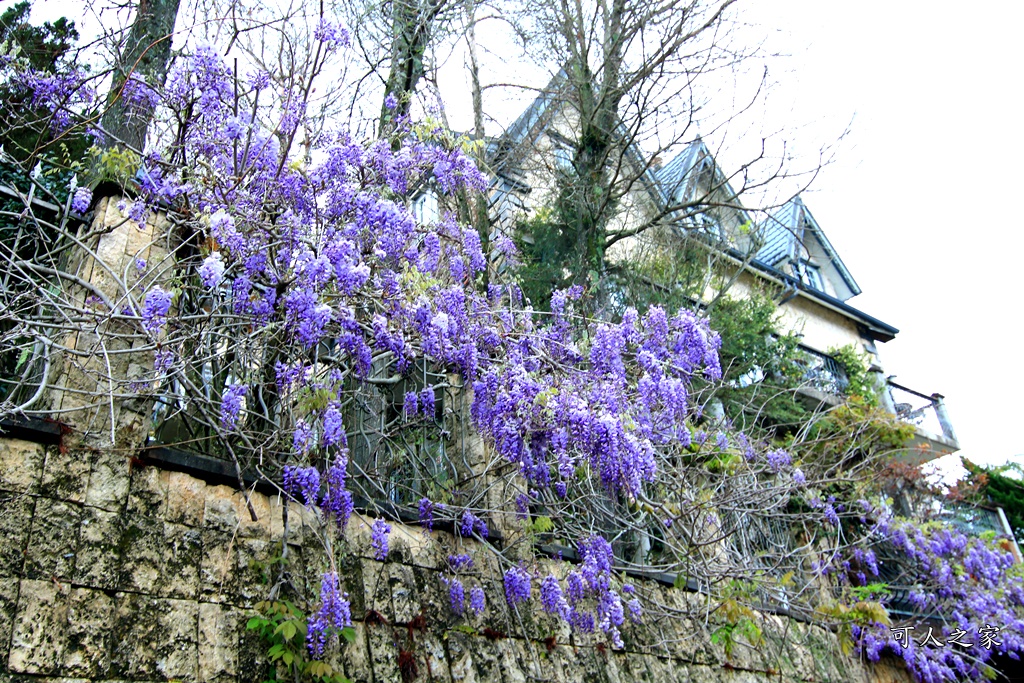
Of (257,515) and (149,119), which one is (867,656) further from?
(149,119)

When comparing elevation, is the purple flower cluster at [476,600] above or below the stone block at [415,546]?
below

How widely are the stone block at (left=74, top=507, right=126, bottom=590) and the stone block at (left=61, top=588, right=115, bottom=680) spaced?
54 millimetres

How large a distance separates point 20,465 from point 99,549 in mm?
486

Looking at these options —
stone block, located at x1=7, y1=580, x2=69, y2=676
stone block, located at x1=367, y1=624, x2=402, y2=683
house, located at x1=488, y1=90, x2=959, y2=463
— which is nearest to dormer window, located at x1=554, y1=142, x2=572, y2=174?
house, located at x1=488, y1=90, x2=959, y2=463

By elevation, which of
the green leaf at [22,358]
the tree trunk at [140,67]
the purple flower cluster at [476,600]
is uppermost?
the tree trunk at [140,67]

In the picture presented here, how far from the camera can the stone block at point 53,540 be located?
3.18 meters

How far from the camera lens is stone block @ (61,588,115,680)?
3064 mm

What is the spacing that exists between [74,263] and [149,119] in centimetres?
122

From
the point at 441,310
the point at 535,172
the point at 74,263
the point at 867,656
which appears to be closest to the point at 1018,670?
the point at 867,656

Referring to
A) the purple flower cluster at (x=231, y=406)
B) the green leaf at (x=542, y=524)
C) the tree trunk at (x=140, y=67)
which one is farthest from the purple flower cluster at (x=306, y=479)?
the tree trunk at (x=140, y=67)

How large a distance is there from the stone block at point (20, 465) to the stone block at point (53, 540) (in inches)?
3.6

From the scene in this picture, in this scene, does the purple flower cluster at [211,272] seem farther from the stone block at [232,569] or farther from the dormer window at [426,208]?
the dormer window at [426,208]

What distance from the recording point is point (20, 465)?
3.38 metres

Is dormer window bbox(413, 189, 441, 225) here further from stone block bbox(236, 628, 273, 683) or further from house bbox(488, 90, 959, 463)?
stone block bbox(236, 628, 273, 683)
